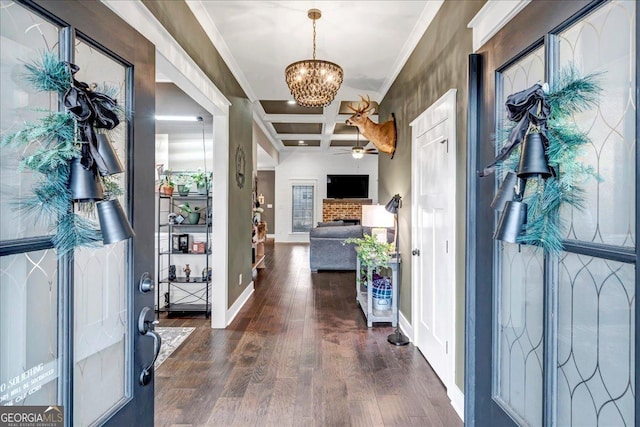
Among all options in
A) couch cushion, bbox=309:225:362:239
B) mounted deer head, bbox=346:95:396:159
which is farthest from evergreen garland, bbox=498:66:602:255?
couch cushion, bbox=309:225:362:239

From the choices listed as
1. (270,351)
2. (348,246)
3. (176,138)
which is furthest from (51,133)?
(348,246)

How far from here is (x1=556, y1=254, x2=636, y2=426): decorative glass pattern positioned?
2.96ft

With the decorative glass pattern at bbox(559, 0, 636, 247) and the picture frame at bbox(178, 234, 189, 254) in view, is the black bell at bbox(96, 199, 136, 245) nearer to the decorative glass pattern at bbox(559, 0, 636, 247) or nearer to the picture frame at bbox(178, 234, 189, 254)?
the decorative glass pattern at bbox(559, 0, 636, 247)

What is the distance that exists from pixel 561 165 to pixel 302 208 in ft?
36.3

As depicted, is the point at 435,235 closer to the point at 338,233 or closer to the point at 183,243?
the point at 183,243

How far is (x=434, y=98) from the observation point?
2.87 m

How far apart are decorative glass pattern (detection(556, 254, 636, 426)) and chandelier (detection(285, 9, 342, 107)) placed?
230 cm

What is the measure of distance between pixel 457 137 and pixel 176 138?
12.4 feet

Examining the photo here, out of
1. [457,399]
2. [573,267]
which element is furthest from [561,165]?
[457,399]

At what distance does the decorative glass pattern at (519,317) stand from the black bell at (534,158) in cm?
34

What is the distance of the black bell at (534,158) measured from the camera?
95 centimetres

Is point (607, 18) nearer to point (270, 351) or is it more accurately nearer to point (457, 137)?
point (457, 137)

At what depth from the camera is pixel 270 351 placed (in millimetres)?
3203

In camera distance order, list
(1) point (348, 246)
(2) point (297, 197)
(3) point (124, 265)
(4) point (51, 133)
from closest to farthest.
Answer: (4) point (51, 133) < (3) point (124, 265) < (1) point (348, 246) < (2) point (297, 197)
